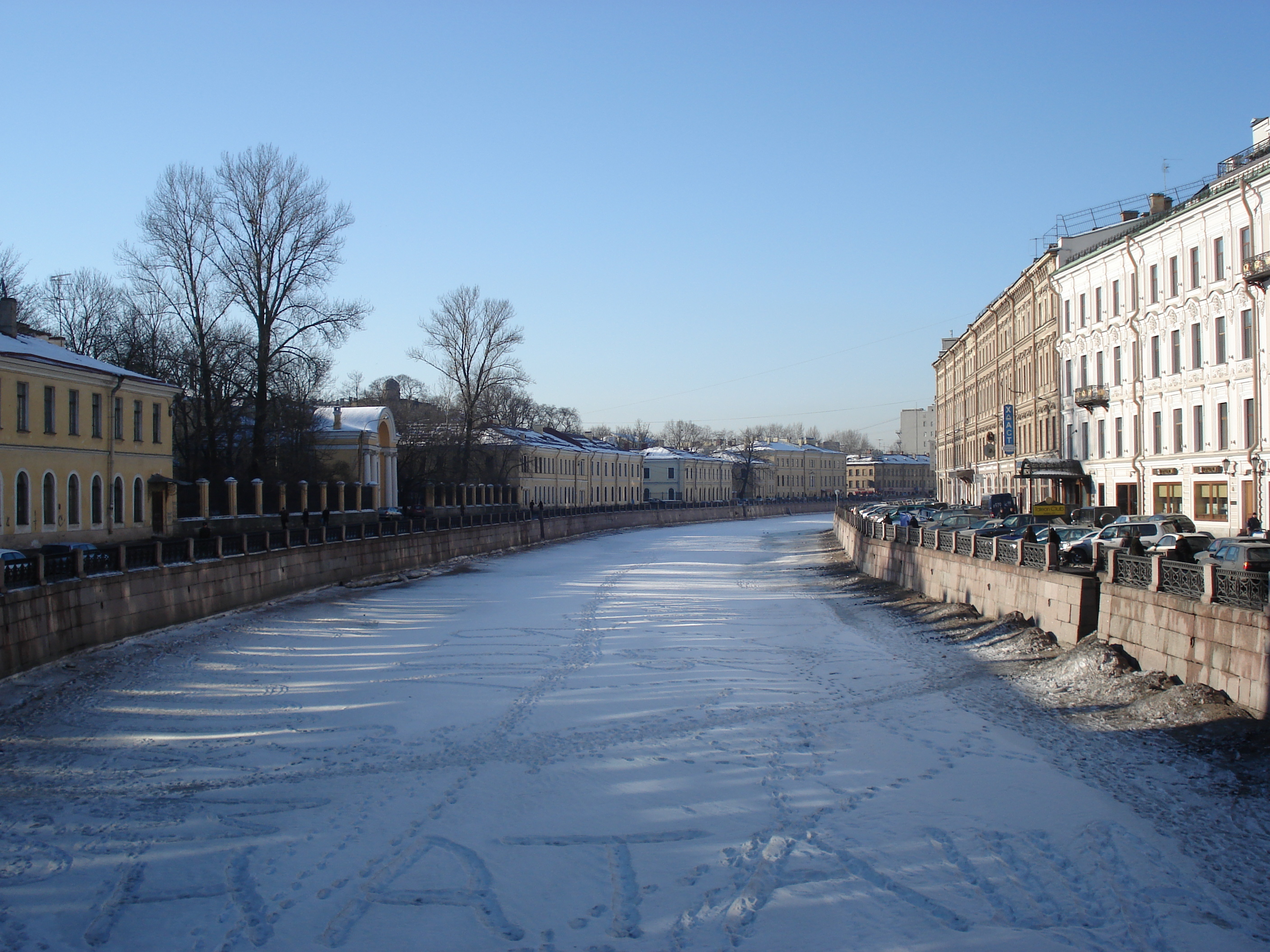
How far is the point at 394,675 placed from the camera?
17500mm

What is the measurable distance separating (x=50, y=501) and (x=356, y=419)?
28.5 meters

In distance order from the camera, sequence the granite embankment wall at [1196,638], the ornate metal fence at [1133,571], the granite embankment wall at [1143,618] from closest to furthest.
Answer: the granite embankment wall at [1196,638], the granite embankment wall at [1143,618], the ornate metal fence at [1133,571]

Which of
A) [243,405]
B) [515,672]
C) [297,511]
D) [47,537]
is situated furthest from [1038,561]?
[243,405]

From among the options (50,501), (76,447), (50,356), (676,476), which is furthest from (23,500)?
(676,476)

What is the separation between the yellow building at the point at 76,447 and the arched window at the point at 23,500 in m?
0.03

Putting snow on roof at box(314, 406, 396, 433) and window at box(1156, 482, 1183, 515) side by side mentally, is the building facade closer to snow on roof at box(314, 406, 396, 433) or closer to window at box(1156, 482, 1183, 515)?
snow on roof at box(314, 406, 396, 433)

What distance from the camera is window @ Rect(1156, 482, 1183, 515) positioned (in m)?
33.1

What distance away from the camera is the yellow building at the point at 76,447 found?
28.5 metres

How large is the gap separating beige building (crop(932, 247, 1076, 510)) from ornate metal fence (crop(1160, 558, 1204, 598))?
28.3 m

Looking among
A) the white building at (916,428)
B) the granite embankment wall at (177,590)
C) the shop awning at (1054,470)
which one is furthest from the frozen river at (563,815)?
the white building at (916,428)

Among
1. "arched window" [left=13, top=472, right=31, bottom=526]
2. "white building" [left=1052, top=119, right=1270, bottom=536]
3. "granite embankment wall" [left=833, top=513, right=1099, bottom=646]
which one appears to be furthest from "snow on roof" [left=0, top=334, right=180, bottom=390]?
"white building" [left=1052, top=119, right=1270, bottom=536]

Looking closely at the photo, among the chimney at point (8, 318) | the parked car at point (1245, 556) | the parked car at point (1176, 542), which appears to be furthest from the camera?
the chimney at point (8, 318)

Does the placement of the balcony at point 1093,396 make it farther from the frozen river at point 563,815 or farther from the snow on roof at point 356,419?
the snow on roof at point 356,419

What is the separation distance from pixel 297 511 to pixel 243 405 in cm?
634
